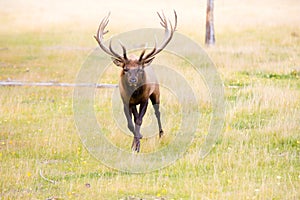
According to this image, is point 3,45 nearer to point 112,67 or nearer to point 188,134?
point 112,67

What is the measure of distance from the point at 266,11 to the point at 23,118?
89.1ft

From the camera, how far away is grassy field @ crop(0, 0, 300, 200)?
8.71 m

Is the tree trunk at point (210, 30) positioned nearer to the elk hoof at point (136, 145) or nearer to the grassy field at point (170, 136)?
the grassy field at point (170, 136)

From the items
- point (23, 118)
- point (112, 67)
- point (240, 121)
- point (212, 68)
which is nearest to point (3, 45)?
point (112, 67)

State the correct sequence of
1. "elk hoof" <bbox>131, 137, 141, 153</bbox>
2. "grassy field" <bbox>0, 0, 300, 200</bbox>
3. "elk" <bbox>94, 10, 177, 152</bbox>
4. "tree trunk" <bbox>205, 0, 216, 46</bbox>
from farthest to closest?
"tree trunk" <bbox>205, 0, 216, 46</bbox> < "elk hoof" <bbox>131, 137, 141, 153</bbox> < "elk" <bbox>94, 10, 177, 152</bbox> < "grassy field" <bbox>0, 0, 300, 200</bbox>

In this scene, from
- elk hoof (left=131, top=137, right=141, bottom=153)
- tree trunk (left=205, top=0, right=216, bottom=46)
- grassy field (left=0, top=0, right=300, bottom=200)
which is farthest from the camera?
tree trunk (left=205, top=0, right=216, bottom=46)

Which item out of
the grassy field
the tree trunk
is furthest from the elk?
the tree trunk

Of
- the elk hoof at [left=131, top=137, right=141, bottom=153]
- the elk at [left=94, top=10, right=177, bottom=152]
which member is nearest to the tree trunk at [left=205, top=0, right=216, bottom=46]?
the elk at [left=94, top=10, right=177, bottom=152]

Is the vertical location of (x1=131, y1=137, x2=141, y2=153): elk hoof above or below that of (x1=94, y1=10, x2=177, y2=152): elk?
below

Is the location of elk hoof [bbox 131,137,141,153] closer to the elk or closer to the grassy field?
the elk

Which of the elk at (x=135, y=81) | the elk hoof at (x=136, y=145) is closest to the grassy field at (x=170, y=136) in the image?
the elk hoof at (x=136, y=145)

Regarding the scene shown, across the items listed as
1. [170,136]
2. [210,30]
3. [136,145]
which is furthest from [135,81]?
[210,30]

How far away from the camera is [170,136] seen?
11.7 m

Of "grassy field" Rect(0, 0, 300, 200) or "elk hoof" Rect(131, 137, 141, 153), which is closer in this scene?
"grassy field" Rect(0, 0, 300, 200)
